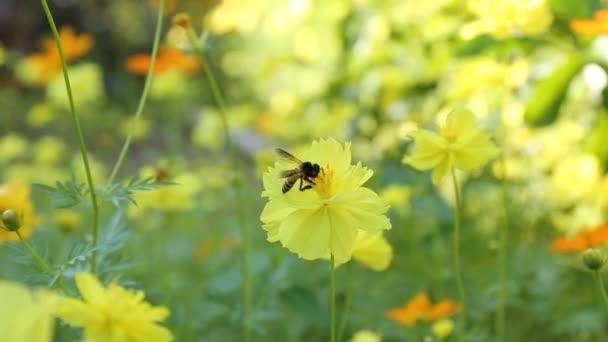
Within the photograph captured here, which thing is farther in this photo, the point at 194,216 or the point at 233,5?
the point at 194,216

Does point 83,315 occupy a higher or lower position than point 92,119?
lower

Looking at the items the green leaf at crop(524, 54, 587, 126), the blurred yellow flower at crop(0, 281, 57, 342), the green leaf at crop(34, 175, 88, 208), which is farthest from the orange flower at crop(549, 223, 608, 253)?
the blurred yellow flower at crop(0, 281, 57, 342)

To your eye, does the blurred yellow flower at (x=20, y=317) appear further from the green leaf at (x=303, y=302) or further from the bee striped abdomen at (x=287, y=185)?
the green leaf at (x=303, y=302)

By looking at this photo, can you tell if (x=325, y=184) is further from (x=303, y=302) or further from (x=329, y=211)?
(x=303, y=302)

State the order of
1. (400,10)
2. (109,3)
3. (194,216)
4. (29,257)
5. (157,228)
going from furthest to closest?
(109,3)
(194,216)
(157,228)
(400,10)
(29,257)

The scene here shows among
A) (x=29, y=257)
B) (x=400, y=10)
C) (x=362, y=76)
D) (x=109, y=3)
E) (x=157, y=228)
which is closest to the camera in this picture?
(x=29, y=257)

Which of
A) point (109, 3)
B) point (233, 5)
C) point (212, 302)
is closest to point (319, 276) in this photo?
A: point (212, 302)

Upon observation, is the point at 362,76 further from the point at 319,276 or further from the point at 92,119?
the point at 92,119
